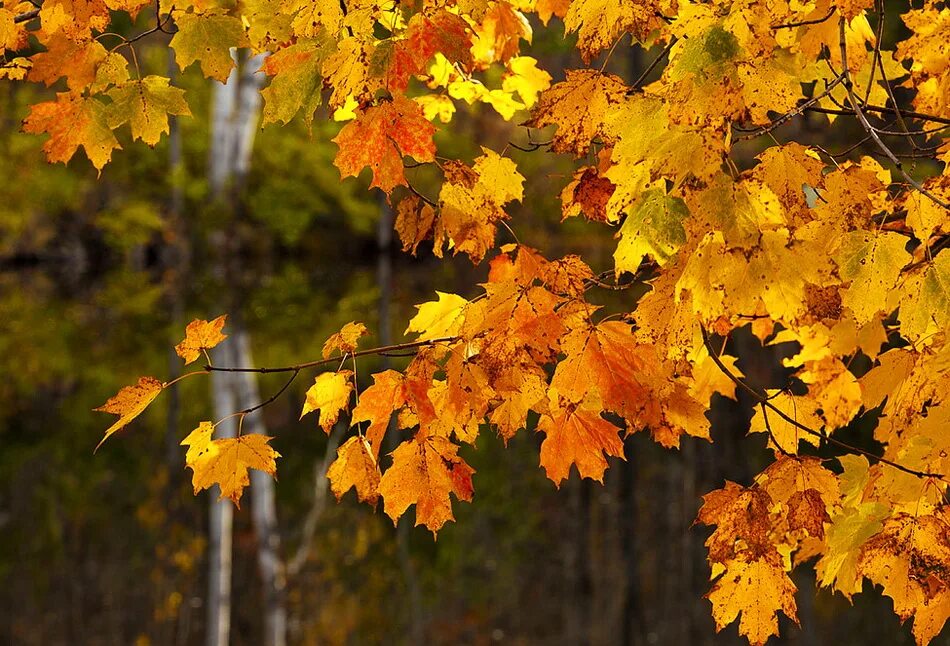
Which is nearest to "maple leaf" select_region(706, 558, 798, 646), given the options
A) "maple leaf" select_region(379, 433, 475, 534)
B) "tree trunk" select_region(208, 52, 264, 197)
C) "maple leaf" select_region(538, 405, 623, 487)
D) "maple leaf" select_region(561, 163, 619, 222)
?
"maple leaf" select_region(538, 405, 623, 487)

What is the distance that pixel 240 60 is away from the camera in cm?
1541

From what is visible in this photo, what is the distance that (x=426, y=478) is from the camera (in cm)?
199

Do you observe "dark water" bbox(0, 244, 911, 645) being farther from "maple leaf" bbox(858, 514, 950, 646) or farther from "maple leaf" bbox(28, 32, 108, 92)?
"maple leaf" bbox(28, 32, 108, 92)

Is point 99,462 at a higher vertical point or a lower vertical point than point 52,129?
lower

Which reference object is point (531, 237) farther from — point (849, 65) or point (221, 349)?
point (849, 65)

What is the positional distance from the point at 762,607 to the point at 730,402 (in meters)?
5.76

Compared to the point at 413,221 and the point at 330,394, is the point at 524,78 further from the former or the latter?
the point at 330,394

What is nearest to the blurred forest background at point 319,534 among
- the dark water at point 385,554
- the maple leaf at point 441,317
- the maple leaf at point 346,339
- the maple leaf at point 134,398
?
the dark water at point 385,554

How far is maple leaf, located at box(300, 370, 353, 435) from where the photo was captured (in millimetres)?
2107

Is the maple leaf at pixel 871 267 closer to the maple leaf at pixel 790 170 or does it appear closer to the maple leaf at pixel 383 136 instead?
the maple leaf at pixel 790 170

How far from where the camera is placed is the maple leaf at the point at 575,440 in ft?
6.45

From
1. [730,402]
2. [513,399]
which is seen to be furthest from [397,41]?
[730,402]

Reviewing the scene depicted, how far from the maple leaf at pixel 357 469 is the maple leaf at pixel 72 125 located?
0.81 m

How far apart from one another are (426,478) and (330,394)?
251 mm
